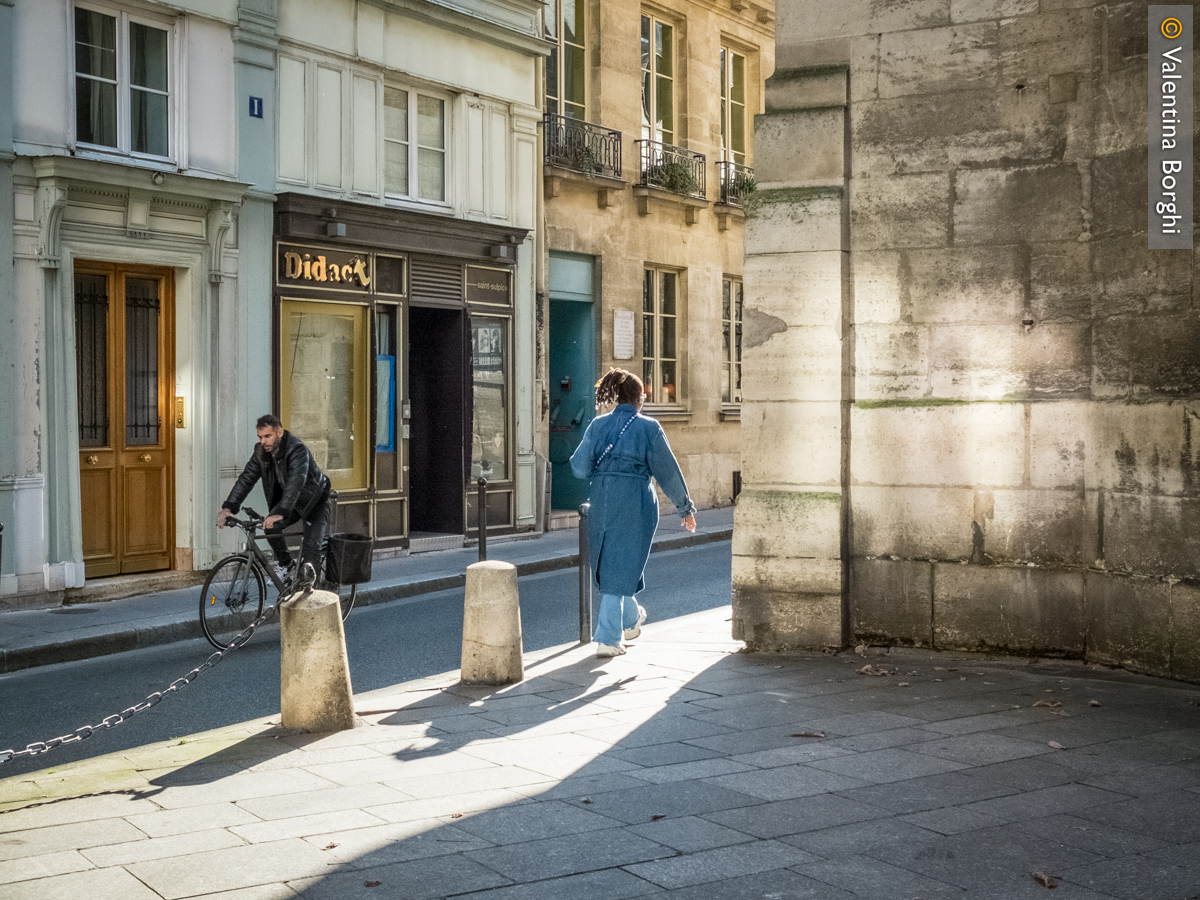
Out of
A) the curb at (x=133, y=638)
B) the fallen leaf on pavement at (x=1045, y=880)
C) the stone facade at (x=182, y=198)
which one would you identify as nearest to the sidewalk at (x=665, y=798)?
the fallen leaf on pavement at (x=1045, y=880)

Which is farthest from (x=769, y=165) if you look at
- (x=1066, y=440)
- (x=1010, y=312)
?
(x=1066, y=440)

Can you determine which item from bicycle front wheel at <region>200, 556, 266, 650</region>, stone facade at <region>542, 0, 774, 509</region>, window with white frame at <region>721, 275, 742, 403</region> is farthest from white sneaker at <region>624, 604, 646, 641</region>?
window with white frame at <region>721, 275, 742, 403</region>

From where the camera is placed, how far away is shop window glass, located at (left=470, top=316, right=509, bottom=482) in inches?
677

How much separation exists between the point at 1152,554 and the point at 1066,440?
847 millimetres

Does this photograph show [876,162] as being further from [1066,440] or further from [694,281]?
[694,281]

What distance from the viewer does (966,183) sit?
26.7 feet

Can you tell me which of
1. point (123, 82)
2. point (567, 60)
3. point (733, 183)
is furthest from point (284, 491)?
point (733, 183)

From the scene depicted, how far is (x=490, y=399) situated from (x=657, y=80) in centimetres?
689

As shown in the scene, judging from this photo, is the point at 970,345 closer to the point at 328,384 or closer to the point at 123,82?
the point at 123,82

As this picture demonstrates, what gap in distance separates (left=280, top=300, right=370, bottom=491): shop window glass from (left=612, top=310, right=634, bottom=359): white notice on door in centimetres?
533

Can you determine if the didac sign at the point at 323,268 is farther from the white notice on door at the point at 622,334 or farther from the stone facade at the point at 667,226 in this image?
the white notice on door at the point at 622,334

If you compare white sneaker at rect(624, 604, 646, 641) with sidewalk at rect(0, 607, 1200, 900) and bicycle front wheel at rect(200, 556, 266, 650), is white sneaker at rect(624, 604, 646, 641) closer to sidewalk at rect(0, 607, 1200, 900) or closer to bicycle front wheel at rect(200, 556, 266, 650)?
sidewalk at rect(0, 607, 1200, 900)

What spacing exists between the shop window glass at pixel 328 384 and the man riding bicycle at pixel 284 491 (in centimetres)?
409

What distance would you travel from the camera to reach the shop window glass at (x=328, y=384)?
578 inches
